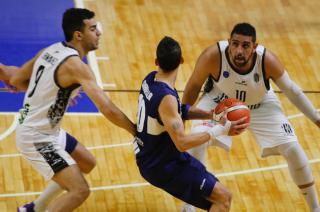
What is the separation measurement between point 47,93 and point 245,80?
2093mm

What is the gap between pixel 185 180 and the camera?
761 centimetres

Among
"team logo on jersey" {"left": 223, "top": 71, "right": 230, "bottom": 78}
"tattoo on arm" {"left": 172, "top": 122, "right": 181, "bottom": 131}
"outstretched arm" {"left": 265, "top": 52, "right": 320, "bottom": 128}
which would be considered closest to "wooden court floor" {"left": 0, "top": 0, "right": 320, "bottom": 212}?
"outstretched arm" {"left": 265, "top": 52, "right": 320, "bottom": 128}

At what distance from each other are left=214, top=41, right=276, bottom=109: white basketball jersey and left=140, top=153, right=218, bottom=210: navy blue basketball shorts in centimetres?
122

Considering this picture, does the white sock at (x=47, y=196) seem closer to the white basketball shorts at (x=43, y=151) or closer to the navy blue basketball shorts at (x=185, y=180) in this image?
the white basketball shorts at (x=43, y=151)

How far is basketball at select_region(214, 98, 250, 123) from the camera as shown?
7484 millimetres

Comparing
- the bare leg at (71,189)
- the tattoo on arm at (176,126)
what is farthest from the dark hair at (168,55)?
the bare leg at (71,189)

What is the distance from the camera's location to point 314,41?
12812mm

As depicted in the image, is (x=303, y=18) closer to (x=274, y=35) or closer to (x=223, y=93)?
(x=274, y=35)

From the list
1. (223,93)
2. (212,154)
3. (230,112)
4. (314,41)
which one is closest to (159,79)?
(230,112)

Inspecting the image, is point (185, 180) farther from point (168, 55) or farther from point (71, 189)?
point (168, 55)

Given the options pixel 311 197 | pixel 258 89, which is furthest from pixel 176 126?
pixel 311 197

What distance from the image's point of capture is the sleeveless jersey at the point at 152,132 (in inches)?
293

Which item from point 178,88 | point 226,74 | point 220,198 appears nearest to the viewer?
point 220,198

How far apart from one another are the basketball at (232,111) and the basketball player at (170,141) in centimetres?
8
